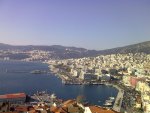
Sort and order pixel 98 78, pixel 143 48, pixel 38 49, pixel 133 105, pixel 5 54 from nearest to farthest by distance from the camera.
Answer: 1. pixel 133 105
2. pixel 98 78
3. pixel 143 48
4. pixel 5 54
5. pixel 38 49

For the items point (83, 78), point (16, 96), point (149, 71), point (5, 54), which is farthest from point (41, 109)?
point (5, 54)

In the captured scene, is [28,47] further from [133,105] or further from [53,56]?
[133,105]

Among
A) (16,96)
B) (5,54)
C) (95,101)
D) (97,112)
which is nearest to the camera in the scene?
(97,112)

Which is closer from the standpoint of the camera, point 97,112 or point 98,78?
point 97,112

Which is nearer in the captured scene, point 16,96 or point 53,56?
point 16,96

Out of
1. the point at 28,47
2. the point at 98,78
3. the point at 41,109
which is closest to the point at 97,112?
the point at 41,109

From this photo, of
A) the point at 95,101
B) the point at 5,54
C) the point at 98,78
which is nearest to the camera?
the point at 95,101

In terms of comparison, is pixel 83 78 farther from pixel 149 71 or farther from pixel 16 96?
pixel 16 96

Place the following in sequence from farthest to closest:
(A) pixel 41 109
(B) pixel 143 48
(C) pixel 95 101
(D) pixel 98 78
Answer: (B) pixel 143 48 < (D) pixel 98 78 < (C) pixel 95 101 < (A) pixel 41 109
